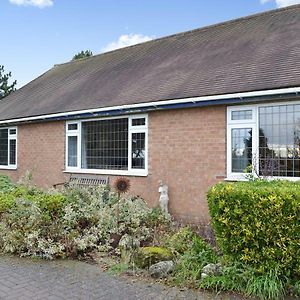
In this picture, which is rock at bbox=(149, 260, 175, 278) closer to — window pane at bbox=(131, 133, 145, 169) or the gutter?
the gutter

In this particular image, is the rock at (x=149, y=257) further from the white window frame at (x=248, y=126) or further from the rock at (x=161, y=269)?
the white window frame at (x=248, y=126)

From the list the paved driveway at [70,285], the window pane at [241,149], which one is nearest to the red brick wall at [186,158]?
the window pane at [241,149]

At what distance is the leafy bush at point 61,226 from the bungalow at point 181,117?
2423 mm

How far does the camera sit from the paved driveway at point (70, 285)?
491 cm

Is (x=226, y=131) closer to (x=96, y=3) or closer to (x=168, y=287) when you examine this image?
(x=168, y=287)

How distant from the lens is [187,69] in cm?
1138

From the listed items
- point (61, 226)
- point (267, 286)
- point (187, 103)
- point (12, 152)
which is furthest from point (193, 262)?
point (12, 152)

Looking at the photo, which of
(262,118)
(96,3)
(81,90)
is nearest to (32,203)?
(262,118)

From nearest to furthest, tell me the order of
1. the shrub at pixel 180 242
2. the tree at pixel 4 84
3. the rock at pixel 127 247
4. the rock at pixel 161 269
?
the rock at pixel 161 269, the rock at pixel 127 247, the shrub at pixel 180 242, the tree at pixel 4 84

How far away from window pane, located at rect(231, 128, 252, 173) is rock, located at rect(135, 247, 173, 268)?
10.9ft

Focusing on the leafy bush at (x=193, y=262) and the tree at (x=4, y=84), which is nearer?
the leafy bush at (x=193, y=262)

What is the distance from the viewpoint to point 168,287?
521cm

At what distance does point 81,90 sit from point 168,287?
33.9 feet

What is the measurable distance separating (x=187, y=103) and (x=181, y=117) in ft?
1.77
